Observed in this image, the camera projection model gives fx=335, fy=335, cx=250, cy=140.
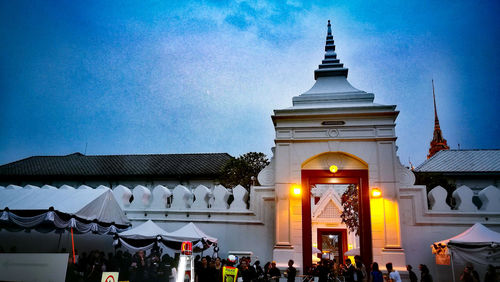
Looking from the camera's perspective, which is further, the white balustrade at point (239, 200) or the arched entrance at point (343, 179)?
the white balustrade at point (239, 200)

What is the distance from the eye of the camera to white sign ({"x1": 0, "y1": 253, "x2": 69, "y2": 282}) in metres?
9.86

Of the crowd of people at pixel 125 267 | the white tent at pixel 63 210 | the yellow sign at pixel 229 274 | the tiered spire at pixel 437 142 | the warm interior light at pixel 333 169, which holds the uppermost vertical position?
the tiered spire at pixel 437 142

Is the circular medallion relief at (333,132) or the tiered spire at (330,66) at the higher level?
the tiered spire at (330,66)

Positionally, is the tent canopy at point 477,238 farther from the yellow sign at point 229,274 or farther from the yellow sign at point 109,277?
the yellow sign at point 109,277

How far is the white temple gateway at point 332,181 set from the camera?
12.4 m

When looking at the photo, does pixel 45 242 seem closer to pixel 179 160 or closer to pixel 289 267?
pixel 289 267

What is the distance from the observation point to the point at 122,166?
1574 inches

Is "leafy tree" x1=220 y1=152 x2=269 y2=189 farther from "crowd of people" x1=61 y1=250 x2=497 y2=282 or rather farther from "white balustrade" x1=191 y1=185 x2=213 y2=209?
"crowd of people" x1=61 y1=250 x2=497 y2=282

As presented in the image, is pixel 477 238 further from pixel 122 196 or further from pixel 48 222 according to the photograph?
pixel 48 222

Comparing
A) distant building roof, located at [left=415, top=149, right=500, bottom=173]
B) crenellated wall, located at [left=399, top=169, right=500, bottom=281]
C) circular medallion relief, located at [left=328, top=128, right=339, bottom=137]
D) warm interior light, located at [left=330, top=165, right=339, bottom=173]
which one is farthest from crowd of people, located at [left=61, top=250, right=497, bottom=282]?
distant building roof, located at [left=415, top=149, right=500, bottom=173]

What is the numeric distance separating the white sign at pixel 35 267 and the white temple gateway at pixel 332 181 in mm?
5036

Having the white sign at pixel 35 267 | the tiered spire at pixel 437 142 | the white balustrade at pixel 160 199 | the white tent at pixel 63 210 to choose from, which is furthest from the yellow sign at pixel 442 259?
the tiered spire at pixel 437 142

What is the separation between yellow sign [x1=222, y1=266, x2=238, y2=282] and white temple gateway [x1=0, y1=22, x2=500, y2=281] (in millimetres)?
3755

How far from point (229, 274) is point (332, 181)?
680cm
